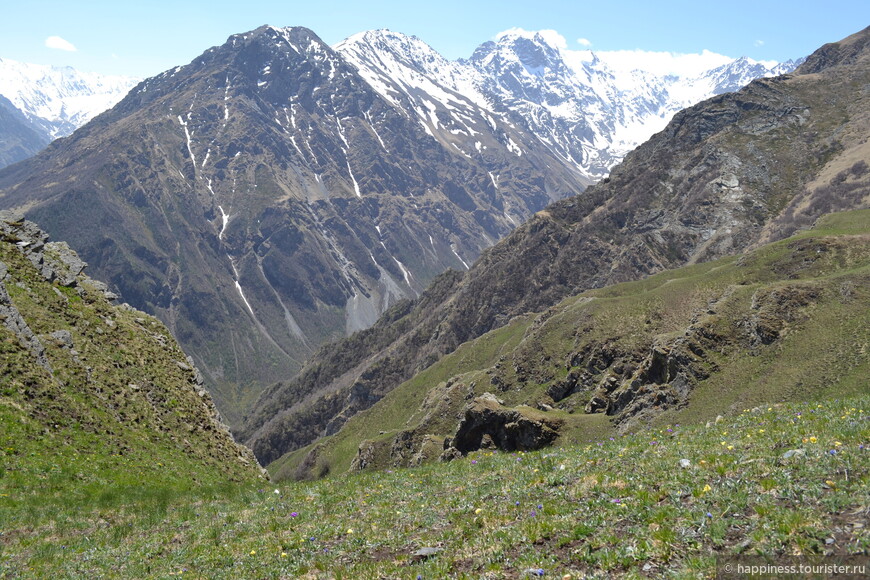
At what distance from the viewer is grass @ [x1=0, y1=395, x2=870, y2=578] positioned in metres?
10.4

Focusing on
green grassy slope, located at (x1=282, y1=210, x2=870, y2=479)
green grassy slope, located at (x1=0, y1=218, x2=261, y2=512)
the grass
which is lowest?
green grassy slope, located at (x1=282, y1=210, x2=870, y2=479)

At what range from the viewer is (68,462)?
28734mm

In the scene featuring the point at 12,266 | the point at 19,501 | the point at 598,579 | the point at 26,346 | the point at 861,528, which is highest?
the point at 12,266

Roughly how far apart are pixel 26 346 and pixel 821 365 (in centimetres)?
6718

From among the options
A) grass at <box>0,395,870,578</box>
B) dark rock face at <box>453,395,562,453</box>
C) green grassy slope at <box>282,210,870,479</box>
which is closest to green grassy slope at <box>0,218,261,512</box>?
grass at <box>0,395,870,578</box>

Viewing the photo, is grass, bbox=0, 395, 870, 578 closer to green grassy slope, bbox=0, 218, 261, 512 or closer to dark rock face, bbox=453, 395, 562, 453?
green grassy slope, bbox=0, 218, 261, 512

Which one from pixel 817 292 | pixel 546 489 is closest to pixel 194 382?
pixel 546 489

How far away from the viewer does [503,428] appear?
6862 cm

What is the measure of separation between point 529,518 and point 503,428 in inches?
2231

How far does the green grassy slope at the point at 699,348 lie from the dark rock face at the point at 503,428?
2.56 meters

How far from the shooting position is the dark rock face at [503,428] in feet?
219

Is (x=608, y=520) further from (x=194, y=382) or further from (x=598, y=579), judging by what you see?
(x=194, y=382)

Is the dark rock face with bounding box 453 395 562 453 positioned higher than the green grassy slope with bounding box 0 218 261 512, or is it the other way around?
the green grassy slope with bounding box 0 218 261 512

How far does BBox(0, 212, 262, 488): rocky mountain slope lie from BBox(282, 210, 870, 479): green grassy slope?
138 ft
